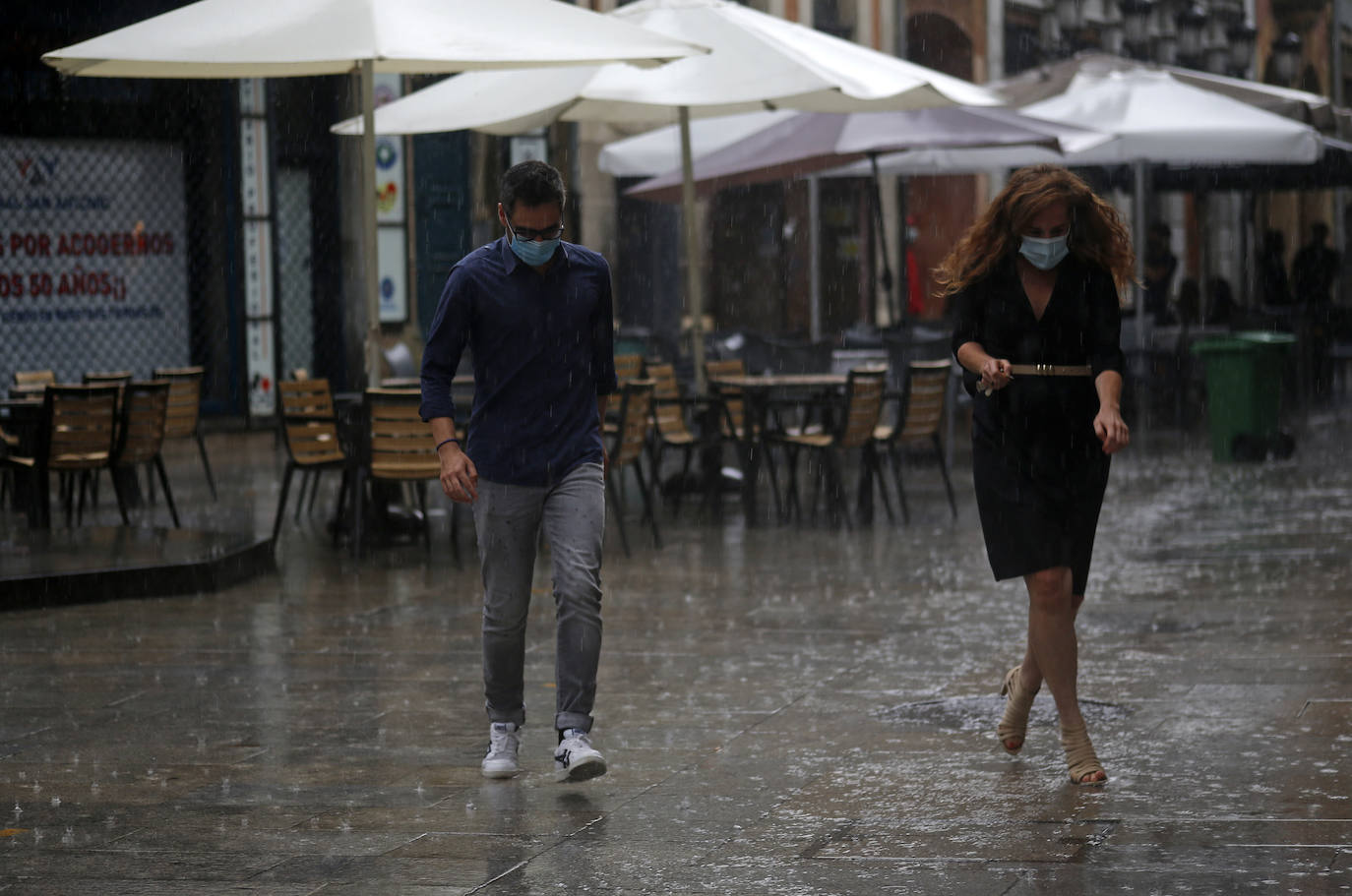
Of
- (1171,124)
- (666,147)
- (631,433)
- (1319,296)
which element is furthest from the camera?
(1319,296)

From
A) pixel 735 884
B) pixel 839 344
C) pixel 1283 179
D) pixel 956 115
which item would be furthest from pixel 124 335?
pixel 735 884

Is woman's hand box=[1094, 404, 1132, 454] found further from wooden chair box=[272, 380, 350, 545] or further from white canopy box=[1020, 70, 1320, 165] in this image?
white canopy box=[1020, 70, 1320, 165]

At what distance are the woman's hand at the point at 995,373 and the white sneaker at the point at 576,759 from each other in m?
1.48

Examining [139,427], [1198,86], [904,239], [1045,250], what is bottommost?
[139,427]

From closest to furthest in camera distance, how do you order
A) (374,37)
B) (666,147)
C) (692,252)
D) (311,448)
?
1. (374,37)
2. (311,448)
3. (692,252)
4. (666,147)

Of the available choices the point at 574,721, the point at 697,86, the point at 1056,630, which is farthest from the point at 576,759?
the point at 697,86

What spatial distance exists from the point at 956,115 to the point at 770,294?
496 inches

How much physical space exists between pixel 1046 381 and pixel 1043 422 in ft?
0.39

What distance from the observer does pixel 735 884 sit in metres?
4.91

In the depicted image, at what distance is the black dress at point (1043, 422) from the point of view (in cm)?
597

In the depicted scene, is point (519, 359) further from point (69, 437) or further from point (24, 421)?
point (24, 421)

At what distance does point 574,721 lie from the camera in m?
6.07

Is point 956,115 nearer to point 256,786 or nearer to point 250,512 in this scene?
point 250,512

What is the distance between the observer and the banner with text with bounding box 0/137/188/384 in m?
19.5
